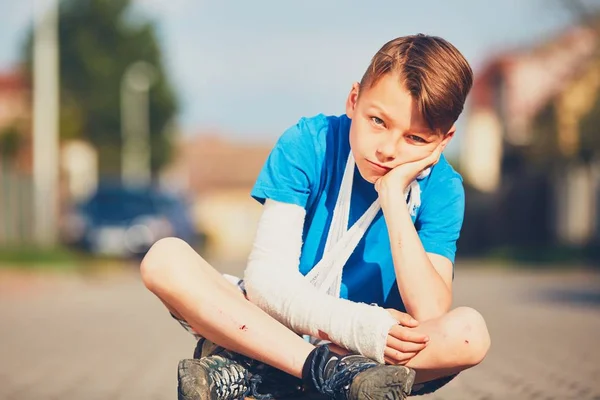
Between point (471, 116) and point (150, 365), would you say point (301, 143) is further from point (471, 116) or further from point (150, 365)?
point (471, 116)

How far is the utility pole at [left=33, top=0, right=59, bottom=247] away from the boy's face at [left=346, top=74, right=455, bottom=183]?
20424 millimetres

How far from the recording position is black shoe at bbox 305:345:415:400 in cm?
310

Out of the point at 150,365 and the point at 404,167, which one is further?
the point at 150,365

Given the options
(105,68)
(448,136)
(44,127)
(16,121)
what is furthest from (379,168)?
(105,68)

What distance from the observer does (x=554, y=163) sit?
2511cm

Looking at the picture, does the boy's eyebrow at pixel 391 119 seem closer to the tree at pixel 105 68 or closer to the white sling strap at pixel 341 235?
the white sling strap at pixel 341 235

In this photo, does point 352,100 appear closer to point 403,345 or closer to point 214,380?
point 403,345

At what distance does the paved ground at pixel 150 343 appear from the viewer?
5562mm

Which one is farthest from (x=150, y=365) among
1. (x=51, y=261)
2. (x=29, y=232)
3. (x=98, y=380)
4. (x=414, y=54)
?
(x=29, y=232)

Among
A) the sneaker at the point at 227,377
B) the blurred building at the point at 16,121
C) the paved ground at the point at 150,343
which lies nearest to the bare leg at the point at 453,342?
the sneaker at the point at 227,377

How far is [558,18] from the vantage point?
23.8 m

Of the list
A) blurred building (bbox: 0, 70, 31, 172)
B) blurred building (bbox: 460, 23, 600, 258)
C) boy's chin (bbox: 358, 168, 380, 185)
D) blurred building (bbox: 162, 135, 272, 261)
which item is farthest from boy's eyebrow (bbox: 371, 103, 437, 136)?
blurred building (bbox: 162, 135, 272, 261)

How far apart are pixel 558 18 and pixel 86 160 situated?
3781 centimetres

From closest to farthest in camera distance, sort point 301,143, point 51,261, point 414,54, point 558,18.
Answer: point 414,54 < point 301,143 < point 51,261 < point 558,18
